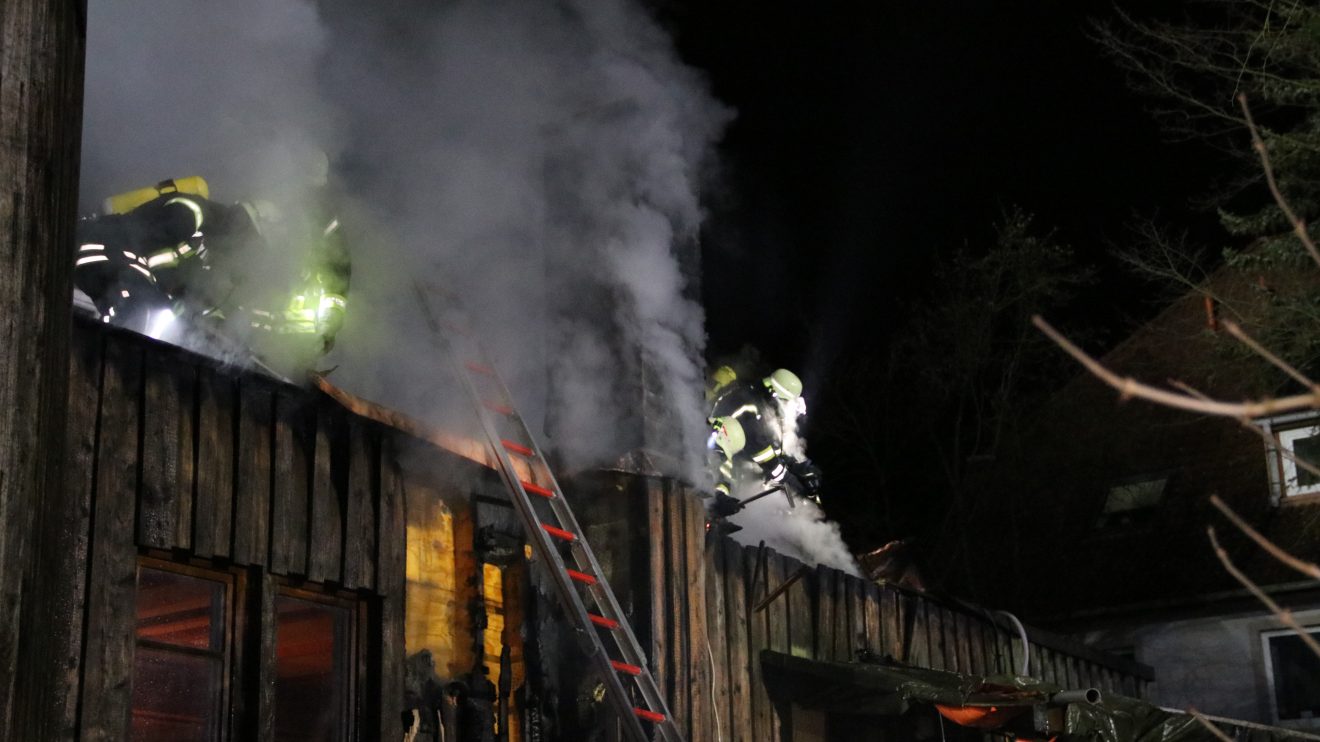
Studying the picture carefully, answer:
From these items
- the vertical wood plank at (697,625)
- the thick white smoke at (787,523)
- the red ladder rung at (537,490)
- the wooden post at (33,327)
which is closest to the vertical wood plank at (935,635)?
the thick white smoke at (787,523)

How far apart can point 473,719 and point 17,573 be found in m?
5.32

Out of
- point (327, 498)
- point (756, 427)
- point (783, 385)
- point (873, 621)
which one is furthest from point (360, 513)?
point (783, 385)

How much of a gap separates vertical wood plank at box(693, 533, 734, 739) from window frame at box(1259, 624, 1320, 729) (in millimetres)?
12207

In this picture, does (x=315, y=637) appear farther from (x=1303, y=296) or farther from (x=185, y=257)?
(x=1303, y=296)

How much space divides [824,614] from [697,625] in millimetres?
2139

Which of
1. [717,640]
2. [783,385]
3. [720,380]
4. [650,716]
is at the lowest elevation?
[650,716]

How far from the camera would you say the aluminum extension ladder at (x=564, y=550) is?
762 cm

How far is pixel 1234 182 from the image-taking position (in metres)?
15.4

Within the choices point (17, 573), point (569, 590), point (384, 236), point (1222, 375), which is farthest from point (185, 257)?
point (1222, 375)

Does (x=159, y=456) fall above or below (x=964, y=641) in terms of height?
above

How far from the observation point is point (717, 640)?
9008mm

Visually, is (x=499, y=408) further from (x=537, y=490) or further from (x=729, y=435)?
(x=729, y=435)

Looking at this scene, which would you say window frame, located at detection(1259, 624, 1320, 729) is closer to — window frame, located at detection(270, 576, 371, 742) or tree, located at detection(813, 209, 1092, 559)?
tree, located at detection(813, 209, 1092, 559)

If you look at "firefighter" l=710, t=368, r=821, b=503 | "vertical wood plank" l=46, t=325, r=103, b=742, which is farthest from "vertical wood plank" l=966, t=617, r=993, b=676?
"vertical wood plank" l=46, t=325, r=103, b=742
